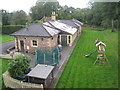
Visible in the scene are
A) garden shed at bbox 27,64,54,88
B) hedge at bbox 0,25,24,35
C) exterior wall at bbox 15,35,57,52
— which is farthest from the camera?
hedge at bbox 0,25,24,35

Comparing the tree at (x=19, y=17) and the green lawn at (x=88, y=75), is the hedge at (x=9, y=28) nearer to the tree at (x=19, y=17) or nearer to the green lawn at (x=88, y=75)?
the tree at (x=19, y=17)

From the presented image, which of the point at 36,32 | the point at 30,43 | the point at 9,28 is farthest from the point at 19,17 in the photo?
the point at 30,43

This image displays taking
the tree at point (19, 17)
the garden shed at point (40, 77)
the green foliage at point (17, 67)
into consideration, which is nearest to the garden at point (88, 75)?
the garden shed at point (40, 77)

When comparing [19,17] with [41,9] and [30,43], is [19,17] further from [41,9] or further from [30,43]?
[30,43]

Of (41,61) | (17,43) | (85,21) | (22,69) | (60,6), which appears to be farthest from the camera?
(60,6)

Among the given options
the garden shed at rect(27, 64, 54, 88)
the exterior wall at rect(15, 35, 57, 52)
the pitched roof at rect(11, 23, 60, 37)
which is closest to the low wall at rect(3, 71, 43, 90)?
the garden shed at rect(27, 64, 54, 88)

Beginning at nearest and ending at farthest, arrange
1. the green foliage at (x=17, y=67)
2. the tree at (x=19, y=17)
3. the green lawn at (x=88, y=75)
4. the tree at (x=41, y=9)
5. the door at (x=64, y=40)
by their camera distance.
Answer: the green lawn at (x=88, y=75), the green foliage at (x=17, y=67), the door at (x=64, y=40), the tree at (x=19, y=17), the tree at (x=41, y=9)

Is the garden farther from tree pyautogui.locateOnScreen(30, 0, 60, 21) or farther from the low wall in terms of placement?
tree pyautogui.locateOnScreen(30, 0, 60, 21)

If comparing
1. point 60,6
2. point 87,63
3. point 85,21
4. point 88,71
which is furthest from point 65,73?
point 60,6

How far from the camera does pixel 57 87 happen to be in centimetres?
938

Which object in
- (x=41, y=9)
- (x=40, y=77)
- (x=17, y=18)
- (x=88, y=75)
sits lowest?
(x=88, y=75)

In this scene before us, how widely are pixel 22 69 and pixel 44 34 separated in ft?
28.9

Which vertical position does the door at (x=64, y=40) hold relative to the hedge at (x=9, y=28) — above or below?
below

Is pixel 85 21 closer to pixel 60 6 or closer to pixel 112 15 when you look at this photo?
pixel 60 6
